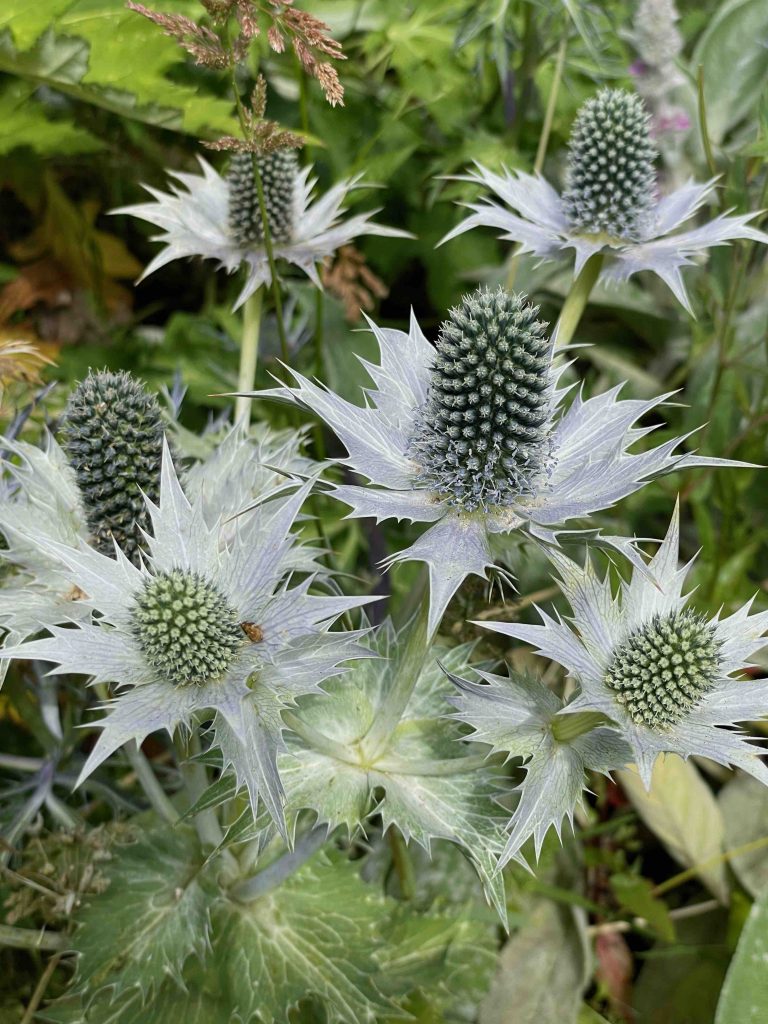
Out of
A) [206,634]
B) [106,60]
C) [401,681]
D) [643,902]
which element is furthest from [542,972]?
[106,60]

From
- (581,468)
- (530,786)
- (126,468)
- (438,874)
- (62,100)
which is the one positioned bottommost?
(438,874)

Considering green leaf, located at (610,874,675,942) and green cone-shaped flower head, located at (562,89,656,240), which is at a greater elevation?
green cone-shaped flower head, located at (562,89,656,240)

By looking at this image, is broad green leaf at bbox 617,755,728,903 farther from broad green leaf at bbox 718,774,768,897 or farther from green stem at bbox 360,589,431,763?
green stem at bbox 360,589,431,763

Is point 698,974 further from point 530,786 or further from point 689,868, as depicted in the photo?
point 530,786

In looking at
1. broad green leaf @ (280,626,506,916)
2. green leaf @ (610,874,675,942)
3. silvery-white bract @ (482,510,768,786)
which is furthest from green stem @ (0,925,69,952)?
green leaf @ (610,874,675,942)

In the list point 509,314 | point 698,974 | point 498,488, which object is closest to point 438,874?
point 698,974

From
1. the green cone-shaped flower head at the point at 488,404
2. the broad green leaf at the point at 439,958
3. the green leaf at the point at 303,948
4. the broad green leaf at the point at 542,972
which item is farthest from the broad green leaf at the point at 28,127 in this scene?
the broad green leaf at the point at 542,972
